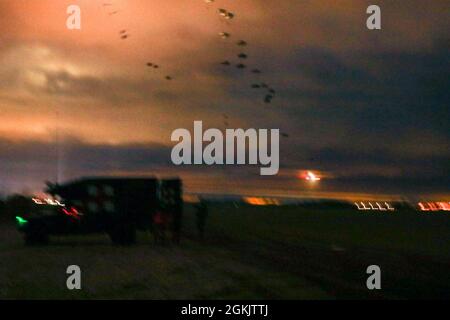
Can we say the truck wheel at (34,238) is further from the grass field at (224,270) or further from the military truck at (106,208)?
the grass field at (224,270)

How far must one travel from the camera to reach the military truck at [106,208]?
2875 centimetres

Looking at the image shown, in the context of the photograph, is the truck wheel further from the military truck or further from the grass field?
the grass field

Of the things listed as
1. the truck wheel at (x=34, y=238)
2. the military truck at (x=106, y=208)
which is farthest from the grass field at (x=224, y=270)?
the military truck at (x=106, y=208)

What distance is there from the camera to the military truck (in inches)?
1132

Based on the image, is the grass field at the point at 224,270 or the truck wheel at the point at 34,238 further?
the truck wheel at the point at 34,238

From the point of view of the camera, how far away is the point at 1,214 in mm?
63125

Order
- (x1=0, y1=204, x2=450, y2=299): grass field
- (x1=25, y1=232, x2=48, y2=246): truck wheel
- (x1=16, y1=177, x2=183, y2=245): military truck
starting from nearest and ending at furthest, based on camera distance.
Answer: (x1=0, y1=204, x2=450, y2=299): grass field → (x1=25, y1=232, x2=48, y2=246): truck wheel → (x1=16, y1=177, x2=183, y2=245): military truck

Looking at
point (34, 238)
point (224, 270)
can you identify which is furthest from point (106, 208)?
point (224, 270)

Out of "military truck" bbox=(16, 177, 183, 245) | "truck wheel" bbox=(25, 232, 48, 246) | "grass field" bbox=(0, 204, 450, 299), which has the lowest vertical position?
"grass field" bbox=(0, 204, 450, 299)

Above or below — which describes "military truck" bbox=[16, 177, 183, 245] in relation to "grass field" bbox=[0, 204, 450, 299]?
above

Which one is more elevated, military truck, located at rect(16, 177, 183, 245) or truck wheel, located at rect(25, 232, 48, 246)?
military truck, located at rect(16, 177, 183, 245)

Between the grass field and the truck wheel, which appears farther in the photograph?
the truck wheel

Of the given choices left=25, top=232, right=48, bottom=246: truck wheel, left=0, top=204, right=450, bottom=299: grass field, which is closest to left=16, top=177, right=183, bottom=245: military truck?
left=25, top=232, right=48, bottom=246: truck wheel

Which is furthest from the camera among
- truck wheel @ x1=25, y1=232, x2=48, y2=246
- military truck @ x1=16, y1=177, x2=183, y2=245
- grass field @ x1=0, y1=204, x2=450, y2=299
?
military truck @ x1=16, y1=177, x2=183, y2=245
